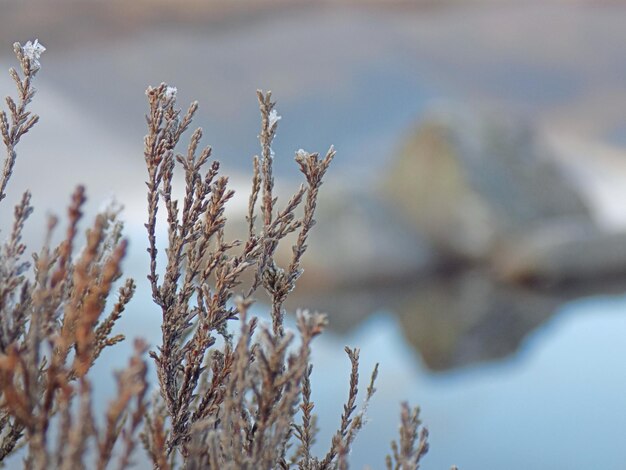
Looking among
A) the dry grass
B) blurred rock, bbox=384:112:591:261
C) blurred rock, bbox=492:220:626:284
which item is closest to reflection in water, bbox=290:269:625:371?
blurred rock, bbox=492:220:626:284

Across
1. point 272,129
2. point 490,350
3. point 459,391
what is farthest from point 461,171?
point 272,129

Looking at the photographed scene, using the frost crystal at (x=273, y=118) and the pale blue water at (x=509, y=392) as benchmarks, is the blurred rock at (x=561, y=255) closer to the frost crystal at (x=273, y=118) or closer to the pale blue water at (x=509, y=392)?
the pale blue water at (x=509, y=392)

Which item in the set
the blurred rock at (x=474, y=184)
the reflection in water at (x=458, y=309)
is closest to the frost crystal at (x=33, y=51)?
the reflection in water at (x=458, y=309)

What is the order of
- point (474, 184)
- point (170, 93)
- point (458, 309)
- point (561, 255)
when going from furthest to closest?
point (474, 184) → point (561, 255) → point (458, 309) → point (170, 93)

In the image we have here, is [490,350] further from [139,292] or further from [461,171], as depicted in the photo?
[139,292]

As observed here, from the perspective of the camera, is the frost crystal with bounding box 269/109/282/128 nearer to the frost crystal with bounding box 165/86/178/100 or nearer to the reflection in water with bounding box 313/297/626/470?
the frost crystal with bounding box 165/86/178/100

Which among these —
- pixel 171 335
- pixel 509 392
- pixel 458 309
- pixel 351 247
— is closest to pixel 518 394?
pixel 509 392

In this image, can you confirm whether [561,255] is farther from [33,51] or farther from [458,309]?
[33,51]
